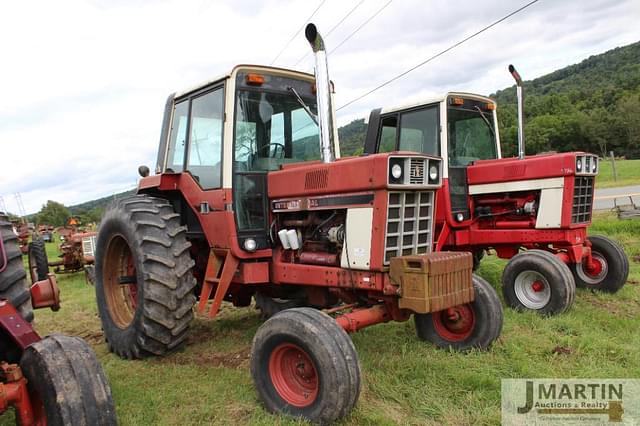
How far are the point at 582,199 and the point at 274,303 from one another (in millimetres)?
4011

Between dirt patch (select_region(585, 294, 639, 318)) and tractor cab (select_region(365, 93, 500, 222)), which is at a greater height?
tractor cab (select_region(365, 93, 500, 222))

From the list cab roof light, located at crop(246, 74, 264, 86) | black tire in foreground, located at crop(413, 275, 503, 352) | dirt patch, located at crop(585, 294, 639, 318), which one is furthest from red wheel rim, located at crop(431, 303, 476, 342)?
cab roof light, located at crop(246, 74, 264, 86)

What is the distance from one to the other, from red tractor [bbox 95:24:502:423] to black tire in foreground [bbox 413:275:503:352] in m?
0.01

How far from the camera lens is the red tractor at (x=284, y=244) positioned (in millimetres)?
3324

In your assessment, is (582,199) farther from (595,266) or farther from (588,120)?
(588,120)

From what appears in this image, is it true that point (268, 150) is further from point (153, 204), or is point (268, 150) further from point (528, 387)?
point (528, 387)

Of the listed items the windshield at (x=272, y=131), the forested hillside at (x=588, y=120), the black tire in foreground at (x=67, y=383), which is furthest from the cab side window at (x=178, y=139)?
the forested hillside at (x=588, y=120)

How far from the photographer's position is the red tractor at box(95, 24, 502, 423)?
3.32 m

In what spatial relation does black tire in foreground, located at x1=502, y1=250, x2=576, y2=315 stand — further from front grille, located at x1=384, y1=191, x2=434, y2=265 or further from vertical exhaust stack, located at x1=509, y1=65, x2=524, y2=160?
front grille, located at x1=384, y1=191, x2=434, y2=265

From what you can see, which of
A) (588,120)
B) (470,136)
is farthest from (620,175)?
(470,136)

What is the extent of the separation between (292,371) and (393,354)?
1197 millimetres

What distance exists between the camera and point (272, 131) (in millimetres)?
4625

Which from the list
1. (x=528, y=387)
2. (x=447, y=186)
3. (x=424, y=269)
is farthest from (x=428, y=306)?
(x=447, y=186)

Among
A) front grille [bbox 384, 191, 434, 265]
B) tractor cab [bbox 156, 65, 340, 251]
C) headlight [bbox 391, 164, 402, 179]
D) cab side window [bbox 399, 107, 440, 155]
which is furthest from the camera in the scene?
cab side window [bbox 399, 107, 440, 155]
